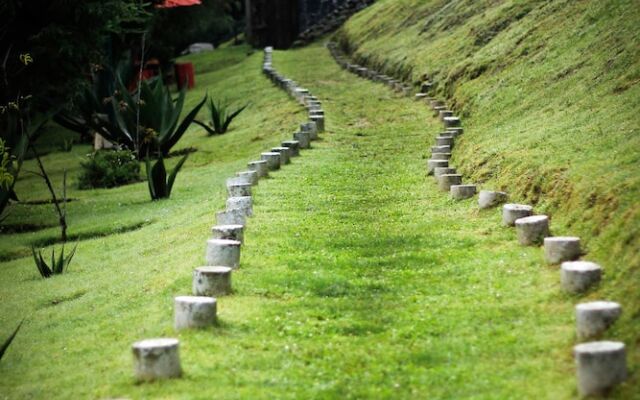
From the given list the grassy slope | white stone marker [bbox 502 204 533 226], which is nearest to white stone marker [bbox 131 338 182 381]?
the grassy slope

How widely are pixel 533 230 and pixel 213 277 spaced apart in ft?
8.68

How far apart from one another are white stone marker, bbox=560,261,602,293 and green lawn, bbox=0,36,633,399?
0.13 meters

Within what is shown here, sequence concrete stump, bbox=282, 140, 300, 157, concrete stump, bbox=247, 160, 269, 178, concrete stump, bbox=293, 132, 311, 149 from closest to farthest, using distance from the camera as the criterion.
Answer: concrete stump, bbox=247, 160, 269, 178, concrete stump, bbox=282, 140, 300, 157, concrete stump, bbox=293, 132, 311, 149

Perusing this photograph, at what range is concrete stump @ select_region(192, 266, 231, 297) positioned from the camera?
8.60 m

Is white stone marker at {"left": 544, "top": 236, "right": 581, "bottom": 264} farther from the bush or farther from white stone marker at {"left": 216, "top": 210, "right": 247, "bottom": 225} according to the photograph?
the bush

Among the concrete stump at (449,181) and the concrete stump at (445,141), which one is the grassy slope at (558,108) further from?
the concrete stump at (445,141)

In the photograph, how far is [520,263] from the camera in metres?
8.91

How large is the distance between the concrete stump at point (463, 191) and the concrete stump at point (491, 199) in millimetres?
790

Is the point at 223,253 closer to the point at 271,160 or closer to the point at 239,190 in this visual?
the point at 239,190

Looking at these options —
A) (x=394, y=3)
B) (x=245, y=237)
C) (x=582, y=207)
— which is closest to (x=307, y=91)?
(x=394, y=3)

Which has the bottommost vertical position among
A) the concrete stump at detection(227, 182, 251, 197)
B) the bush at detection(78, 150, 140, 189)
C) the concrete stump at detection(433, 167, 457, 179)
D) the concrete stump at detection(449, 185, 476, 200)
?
the bush at detection(78, 150, 140, 189)

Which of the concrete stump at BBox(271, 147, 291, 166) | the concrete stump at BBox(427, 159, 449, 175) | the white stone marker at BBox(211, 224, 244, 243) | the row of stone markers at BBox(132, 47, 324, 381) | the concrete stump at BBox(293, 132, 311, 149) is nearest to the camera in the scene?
the row of stone markers at BBox(132, 47, 324, 381)

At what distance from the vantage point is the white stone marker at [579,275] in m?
7.72

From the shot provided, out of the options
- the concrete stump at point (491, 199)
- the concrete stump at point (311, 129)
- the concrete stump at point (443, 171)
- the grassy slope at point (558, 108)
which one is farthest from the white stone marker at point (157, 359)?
the concrete stump at point (311, 129)
